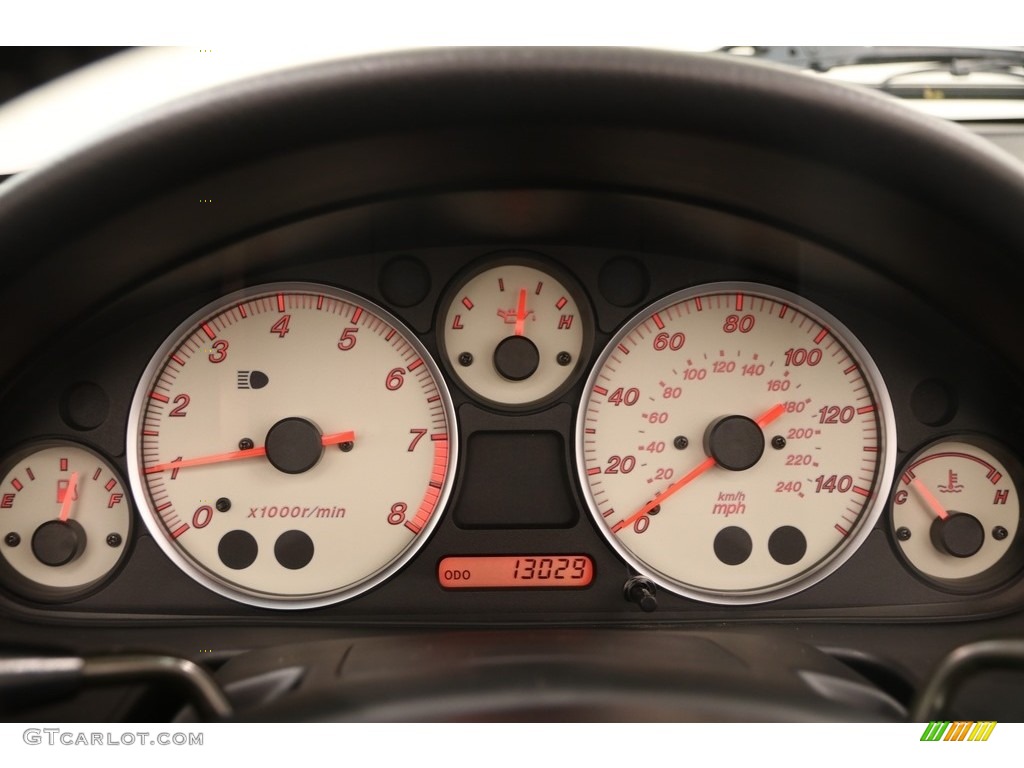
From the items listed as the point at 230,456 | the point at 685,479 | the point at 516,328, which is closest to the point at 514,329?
the point at 516,328

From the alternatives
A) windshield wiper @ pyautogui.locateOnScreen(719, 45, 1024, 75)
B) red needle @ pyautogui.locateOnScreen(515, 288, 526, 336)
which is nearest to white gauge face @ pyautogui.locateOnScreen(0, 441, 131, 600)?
red needle @ pyautogui.locateOnScreen(515, 288, 526, 336)

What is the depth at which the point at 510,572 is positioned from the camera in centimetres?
172

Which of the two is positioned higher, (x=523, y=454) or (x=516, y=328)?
(x=516, y=328)

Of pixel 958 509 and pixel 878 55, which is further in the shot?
pixel 958 509

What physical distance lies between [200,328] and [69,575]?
1.80 ft

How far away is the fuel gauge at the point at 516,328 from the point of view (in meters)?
1.76

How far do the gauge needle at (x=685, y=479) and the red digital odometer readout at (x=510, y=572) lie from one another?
4.8 inches

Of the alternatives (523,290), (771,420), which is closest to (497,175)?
(523,290)

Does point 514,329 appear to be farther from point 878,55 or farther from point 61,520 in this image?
point 61,520

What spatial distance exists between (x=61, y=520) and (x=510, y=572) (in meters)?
0.88

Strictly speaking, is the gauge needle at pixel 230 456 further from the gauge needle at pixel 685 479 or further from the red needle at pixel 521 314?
the gauge needle at pixel 685 479

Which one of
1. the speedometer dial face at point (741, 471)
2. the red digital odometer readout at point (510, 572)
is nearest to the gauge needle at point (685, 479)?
the speedometer dial face at point (741, 471)
